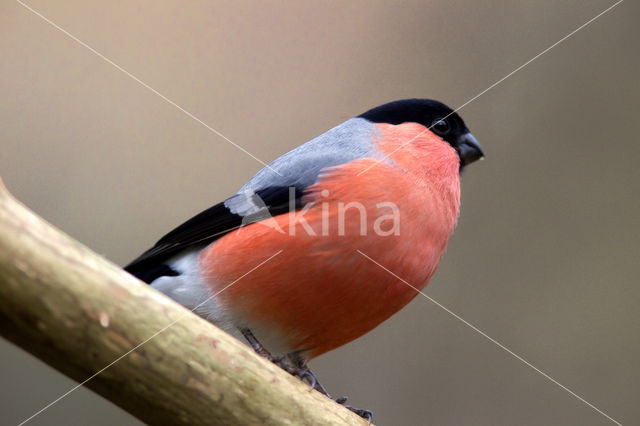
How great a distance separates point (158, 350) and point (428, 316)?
286 cm

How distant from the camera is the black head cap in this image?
3.16 meters

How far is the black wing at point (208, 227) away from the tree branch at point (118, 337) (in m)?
0.70

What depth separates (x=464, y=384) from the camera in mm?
4246

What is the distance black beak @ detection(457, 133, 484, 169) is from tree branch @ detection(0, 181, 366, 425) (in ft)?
4.79

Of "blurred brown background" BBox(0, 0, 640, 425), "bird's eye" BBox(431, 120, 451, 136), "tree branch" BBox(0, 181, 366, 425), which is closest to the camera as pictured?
"tree branch" BBox(0, 181, 366, 425)

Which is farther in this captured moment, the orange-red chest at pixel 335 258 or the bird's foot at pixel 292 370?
the bird's foot at pixel 292 370

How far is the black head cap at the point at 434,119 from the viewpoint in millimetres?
3156

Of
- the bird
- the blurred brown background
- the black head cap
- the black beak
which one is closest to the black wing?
the bird

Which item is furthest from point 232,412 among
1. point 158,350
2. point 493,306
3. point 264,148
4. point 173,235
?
point 493,306

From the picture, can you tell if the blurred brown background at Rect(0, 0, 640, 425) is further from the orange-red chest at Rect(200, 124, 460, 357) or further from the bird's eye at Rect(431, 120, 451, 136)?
the orange-red chest at Rect(200, 124, 460, 357)

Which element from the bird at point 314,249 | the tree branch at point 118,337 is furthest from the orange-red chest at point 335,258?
the tree branch at point 118,337

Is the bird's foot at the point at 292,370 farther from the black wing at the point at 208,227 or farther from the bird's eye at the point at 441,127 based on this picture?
the bird's eye at the point at 441,127

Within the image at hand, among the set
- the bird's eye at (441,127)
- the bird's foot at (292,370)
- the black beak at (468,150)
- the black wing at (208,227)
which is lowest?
the bird's foot at (292,370)

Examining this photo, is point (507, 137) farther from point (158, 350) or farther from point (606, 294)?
point (158, 350)
